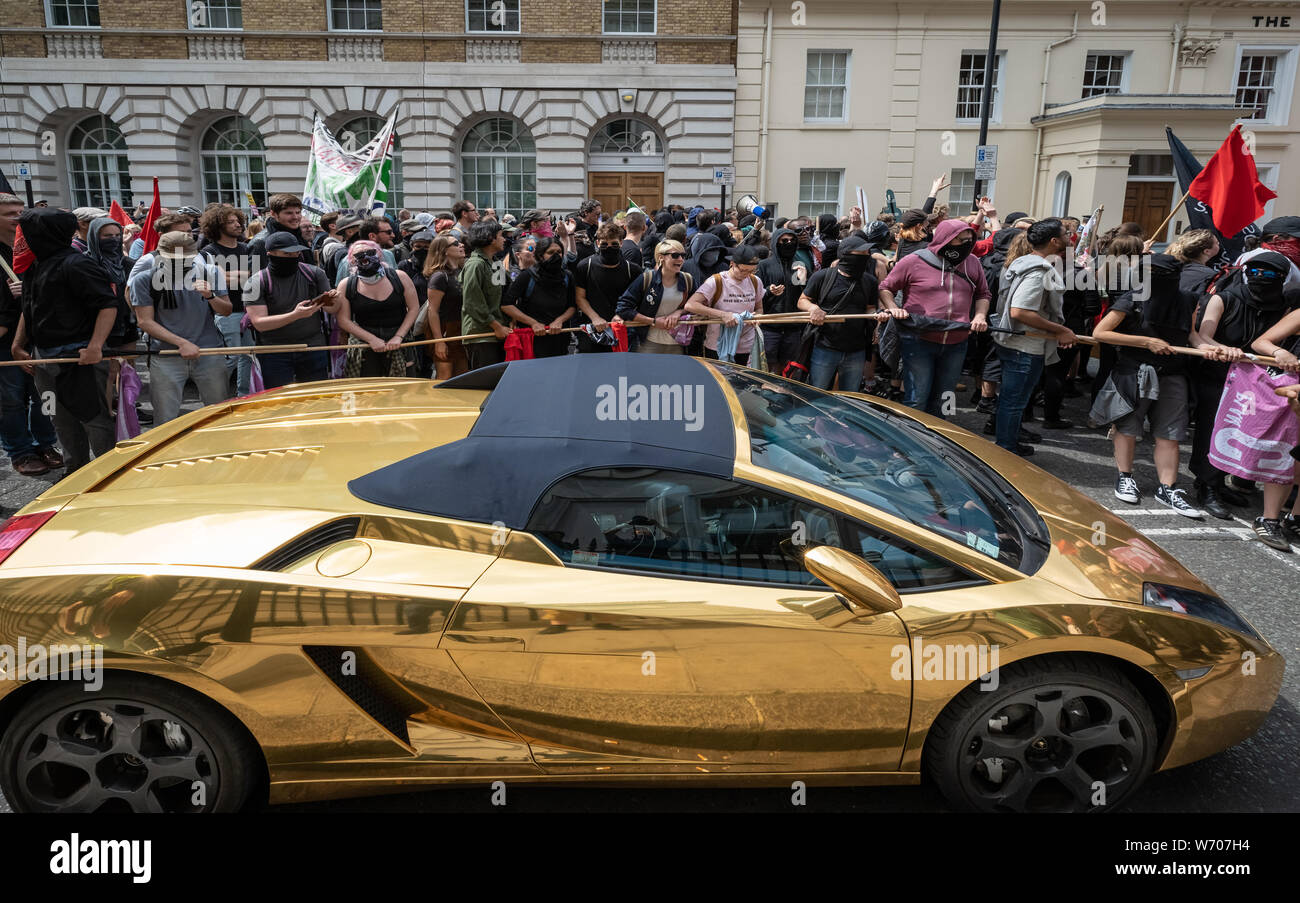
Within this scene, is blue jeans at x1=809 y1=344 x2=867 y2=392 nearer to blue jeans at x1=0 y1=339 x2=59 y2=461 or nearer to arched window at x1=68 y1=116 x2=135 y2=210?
blue jeans at x1=0 y1=339 x2=59 y2=461

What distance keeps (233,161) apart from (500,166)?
6905mm

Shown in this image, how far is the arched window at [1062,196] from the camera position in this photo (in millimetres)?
22078

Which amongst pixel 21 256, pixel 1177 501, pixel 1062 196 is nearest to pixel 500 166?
pixel 1062 196

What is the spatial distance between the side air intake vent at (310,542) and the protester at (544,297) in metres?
4.66

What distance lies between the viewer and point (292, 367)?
6773 mm

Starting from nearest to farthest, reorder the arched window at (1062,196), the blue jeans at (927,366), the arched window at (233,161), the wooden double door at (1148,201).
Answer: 1. the blue jeans at (927,366)
2. the wooden double door at (1148,201)
3. the arched window at (1062,196)
4. the arched window at (233,161)

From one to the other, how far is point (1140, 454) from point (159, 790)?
782cm

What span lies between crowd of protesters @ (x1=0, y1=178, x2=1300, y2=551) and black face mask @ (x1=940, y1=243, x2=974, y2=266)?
1cm

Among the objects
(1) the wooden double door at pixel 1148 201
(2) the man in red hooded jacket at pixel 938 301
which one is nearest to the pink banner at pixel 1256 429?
(2) the man in red hooded jacket at pixel 938 301

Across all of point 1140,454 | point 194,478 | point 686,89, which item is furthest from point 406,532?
point 686,89

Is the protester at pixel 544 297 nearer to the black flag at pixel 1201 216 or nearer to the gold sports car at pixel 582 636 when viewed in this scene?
the gold sports car at pixel 582 636

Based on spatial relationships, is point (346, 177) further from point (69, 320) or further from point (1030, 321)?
point (1030, 321)

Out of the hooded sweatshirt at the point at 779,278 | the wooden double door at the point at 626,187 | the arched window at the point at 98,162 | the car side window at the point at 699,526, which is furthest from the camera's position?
the wooden double door at the point at 626,187
